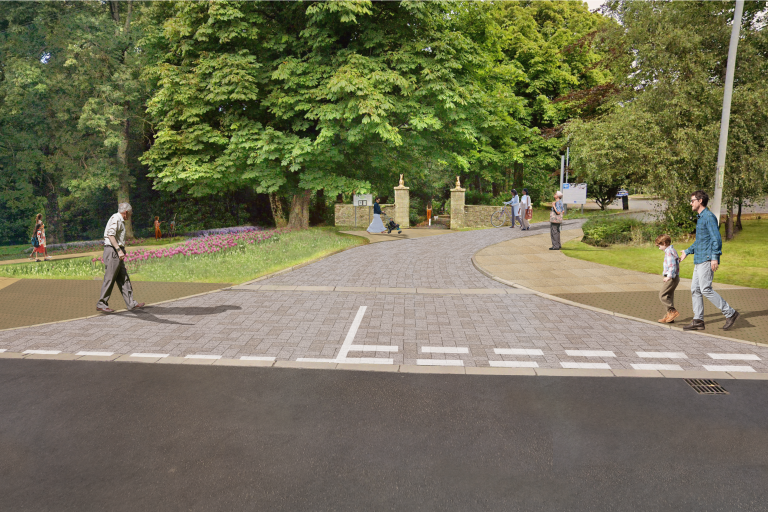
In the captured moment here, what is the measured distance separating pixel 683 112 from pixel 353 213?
18770 mm

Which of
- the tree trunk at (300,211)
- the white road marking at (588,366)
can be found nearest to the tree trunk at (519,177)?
the tree trunk at (300,211)

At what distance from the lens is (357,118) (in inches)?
786

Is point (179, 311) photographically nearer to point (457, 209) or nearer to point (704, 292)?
point (704, 292)

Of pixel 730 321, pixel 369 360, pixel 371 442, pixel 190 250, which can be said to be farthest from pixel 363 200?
pixel 371 442

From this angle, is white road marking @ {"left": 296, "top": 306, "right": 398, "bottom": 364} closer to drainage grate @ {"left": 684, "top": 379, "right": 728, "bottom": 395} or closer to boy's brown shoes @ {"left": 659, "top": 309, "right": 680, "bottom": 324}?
drainage grate @ {"left": 684, "top": 379, "right": 728, "bottom": 395}

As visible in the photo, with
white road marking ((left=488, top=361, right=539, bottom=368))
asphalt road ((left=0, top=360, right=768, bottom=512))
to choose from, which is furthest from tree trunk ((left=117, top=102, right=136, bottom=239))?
white road marking ((left=488, top=361, right=539, bottom=368))

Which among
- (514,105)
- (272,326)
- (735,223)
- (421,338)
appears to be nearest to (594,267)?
(421,338)

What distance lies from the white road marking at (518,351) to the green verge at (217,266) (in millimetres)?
7186

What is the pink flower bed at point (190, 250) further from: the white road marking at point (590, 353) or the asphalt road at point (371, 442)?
the white road marking at point (590, 353)

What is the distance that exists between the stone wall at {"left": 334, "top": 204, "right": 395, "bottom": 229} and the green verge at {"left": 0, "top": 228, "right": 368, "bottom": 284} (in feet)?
42.1

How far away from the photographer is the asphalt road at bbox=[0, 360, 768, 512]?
3748 mm

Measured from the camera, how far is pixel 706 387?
19.1ft

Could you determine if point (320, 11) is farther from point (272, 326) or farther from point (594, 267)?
point (272, 326)

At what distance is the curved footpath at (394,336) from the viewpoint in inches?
261
